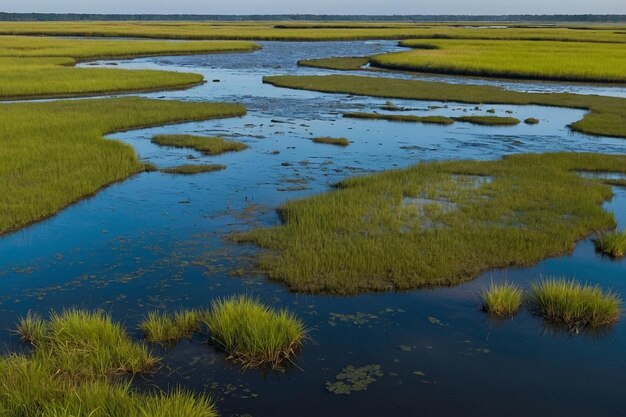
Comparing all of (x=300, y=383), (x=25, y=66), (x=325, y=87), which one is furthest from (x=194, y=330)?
(x=25, y=66)

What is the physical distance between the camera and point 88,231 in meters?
11.8

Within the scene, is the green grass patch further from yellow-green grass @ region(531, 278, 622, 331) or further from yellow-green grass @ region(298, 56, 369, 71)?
yellow-green grass @ region(298, 56, 369, 71)

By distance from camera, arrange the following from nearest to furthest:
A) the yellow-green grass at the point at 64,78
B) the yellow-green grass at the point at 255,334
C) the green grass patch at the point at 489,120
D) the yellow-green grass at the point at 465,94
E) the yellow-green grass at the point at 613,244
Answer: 1. the yellow-green grass at the point at 255,334
2. the yellow-green grass at the point at 613,244
3. the green grass patch at the point at 489,120
4. the yellow-green grass at the point at 465,94
5. the yellow-green grass at the point at 64,78

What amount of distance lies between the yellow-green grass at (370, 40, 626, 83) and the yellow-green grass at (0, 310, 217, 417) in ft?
133

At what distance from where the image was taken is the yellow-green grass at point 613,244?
433 inches

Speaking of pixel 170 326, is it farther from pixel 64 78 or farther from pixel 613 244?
pixel 64 78

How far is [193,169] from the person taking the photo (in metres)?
16.7

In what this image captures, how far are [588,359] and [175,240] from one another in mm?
7117

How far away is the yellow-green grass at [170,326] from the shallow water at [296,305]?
0.80 ft

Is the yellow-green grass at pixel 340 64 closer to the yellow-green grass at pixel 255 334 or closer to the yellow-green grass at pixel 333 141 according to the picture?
the yellow-green grass at pixel 333 141

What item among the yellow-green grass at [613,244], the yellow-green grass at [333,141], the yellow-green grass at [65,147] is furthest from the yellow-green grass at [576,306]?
the yellow-green grass at [333,141]

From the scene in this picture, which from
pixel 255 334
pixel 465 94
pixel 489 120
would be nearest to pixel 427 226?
pixel 255 334

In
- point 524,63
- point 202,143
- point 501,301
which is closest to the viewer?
point 501,301

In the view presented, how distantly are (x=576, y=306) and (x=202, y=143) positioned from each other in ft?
46.0
